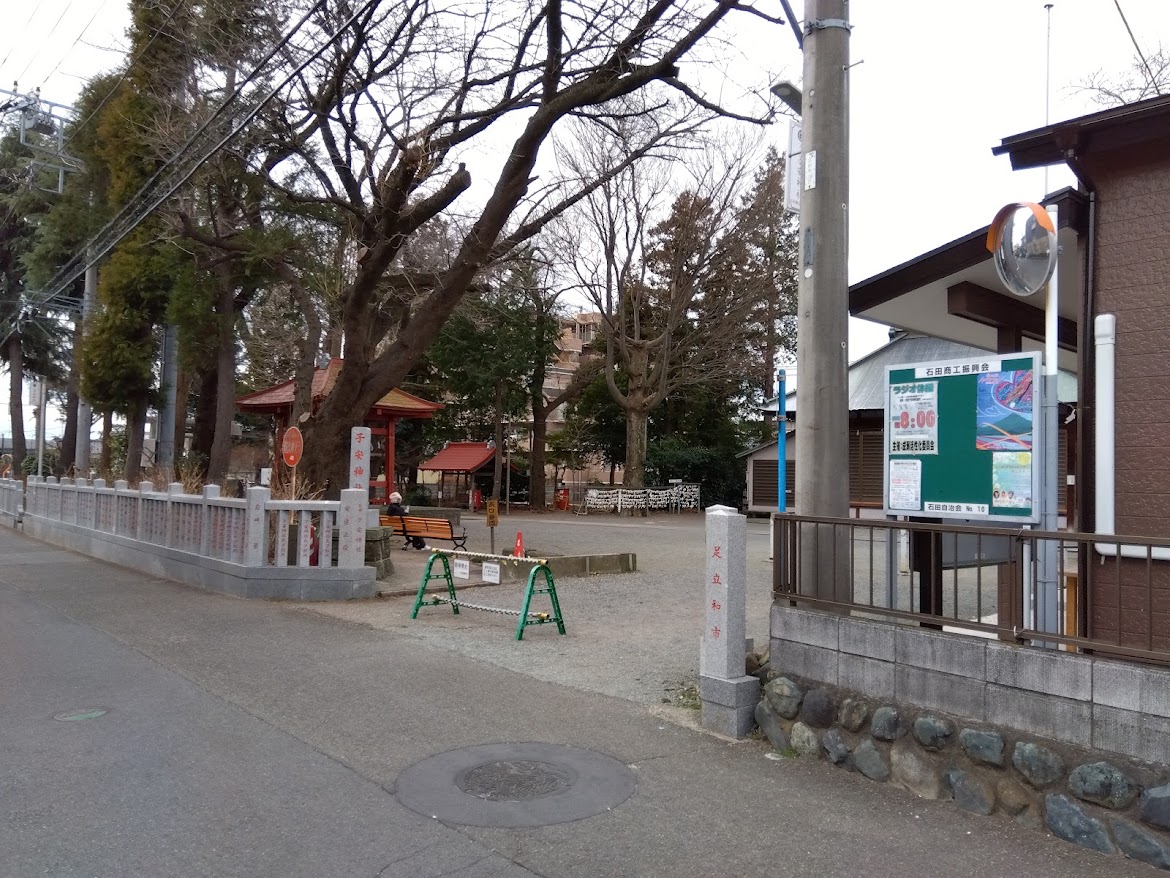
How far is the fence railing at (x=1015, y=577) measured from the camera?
4.62 m

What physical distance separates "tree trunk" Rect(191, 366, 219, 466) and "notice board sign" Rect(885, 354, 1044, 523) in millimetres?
23806

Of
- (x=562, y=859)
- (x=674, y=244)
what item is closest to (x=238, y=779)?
(x=562, y=859)

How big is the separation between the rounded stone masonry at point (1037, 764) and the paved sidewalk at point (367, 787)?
0.88ft

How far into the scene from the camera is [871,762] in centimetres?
516

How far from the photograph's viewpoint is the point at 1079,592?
4.89 m

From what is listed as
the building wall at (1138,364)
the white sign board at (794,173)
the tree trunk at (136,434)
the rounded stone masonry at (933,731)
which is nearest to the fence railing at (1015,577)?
the building wall at (1138,364)

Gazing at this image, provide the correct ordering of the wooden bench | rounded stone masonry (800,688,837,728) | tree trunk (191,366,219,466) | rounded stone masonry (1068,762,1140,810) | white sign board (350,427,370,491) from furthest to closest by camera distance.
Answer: tree trunk (191,366,219,466), the wooden bench, white sign board (350,427,370,491), rounded stone masonry (800,688,837,728), rounded stone masonry (1068,762,1140,810)

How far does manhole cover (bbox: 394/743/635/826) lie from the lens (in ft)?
15.6

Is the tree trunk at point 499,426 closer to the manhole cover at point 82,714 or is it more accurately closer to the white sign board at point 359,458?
the white sign board at point 359,458

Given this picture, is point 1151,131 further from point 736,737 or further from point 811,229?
point 736,737

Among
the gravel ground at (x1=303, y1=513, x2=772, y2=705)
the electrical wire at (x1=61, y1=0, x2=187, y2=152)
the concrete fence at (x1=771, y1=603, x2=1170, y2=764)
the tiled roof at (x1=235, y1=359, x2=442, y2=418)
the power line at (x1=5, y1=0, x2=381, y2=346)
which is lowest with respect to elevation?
the gravel ground at (x1=303, y1=513, x2=772, y2=705)

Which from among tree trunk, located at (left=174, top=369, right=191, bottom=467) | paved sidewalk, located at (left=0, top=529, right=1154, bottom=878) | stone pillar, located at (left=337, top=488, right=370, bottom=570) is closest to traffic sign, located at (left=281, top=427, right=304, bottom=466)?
stone pillar, located at (left=337, top=488, right=370, bottom=570)

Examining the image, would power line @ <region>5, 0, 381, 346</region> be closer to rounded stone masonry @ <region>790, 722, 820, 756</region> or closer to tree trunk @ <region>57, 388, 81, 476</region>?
tree trunk @ <region>57, 388, 81, 476</region>

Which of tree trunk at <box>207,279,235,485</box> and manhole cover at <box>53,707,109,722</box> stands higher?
tree trunk at <box>207,279,235,485</box>
